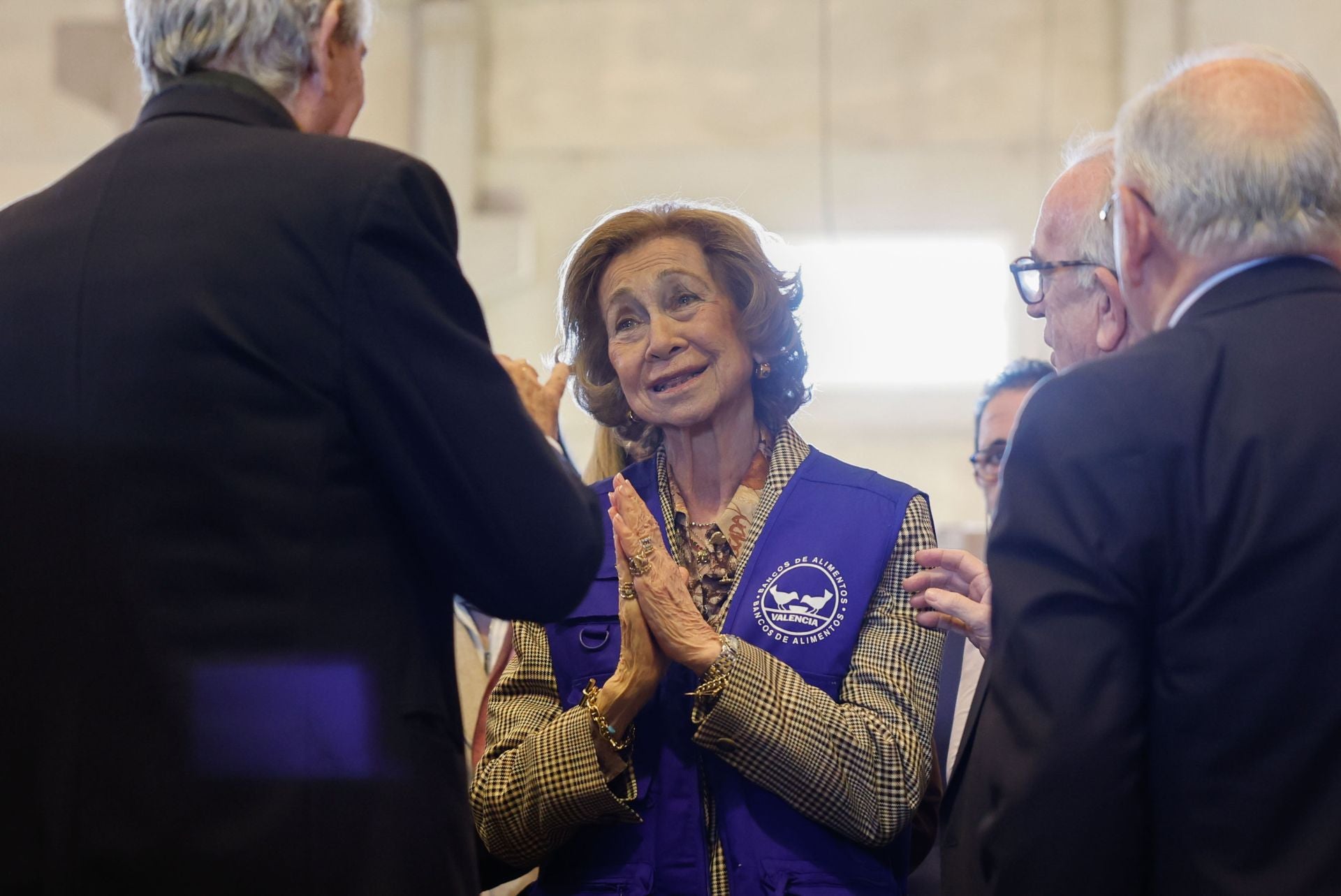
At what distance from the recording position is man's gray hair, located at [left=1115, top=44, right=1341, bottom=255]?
1.55 m

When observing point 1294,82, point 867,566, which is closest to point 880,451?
point 867,566

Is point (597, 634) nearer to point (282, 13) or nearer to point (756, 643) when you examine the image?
point (756, 643)

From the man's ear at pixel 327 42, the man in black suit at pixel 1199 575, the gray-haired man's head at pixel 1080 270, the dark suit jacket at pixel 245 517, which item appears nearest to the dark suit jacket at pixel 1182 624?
the man in black suit at pixel 1199 575

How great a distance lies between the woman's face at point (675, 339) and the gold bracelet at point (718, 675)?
0.56 m

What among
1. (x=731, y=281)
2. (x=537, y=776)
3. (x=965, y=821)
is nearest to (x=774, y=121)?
(x=731, y=281)

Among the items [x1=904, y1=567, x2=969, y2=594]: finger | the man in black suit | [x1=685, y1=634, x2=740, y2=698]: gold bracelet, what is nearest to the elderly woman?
[x1=685, y1=634, x2=740, y2=698]: gold bracelet

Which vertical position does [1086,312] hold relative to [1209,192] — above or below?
below

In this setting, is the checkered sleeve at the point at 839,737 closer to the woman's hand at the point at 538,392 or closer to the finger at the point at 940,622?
the finger at the point at 940,622

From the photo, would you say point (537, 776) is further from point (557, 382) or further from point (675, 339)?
point (675, 339)

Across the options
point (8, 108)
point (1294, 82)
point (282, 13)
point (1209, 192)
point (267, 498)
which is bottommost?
point (267, 498)

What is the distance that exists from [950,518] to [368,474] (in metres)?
7.42

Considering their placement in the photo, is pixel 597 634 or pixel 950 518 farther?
pixel 950 518

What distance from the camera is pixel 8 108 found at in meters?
8.07

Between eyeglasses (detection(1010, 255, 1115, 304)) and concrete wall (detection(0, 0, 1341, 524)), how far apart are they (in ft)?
20.5
